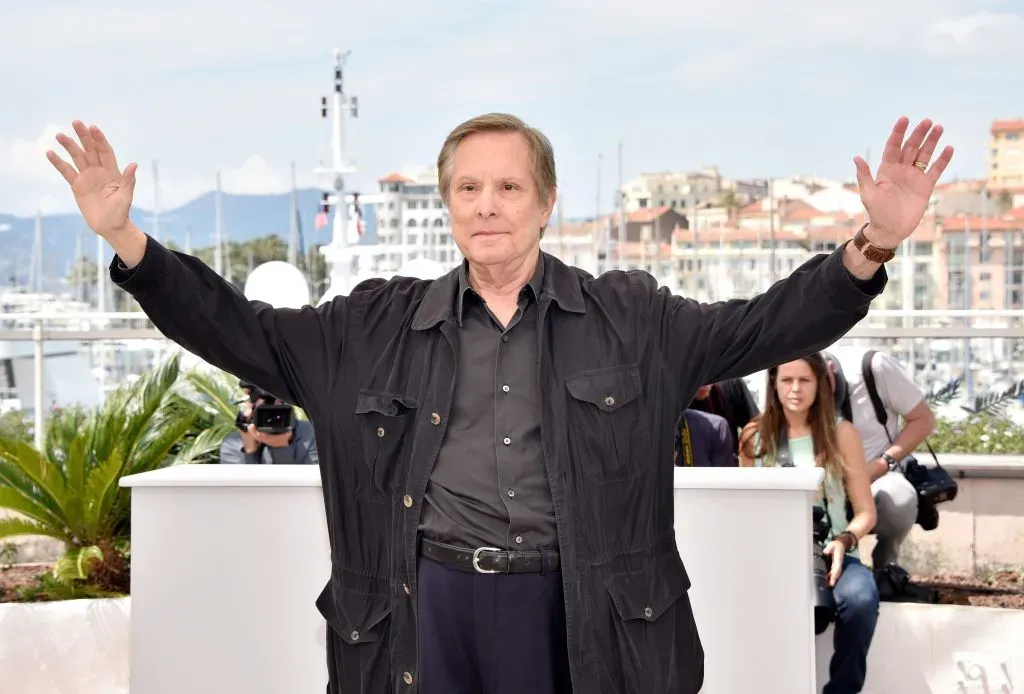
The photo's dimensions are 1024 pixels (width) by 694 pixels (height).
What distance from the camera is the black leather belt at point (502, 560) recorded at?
1.93 m

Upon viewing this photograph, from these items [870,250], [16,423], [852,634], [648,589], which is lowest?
[852,634]

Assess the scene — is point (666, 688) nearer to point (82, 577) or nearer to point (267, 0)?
point (82, 577)

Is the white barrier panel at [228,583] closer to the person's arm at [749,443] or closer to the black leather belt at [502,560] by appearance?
the black leather belt at [502,560]

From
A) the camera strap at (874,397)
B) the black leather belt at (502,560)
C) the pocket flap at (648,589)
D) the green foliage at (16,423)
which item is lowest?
the green foliage at (16,423)

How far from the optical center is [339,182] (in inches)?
573

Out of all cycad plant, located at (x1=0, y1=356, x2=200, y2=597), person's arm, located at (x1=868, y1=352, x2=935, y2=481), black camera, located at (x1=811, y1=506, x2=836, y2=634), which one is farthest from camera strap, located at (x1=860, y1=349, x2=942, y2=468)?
cycad plant, located at (x1=0, y1=356, x2=200, y2=597)

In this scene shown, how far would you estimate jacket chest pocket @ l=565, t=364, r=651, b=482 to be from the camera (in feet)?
6.51

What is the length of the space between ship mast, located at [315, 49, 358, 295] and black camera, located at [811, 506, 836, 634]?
8806 mm

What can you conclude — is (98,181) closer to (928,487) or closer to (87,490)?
(928,487)

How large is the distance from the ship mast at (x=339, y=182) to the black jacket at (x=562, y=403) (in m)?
10.3

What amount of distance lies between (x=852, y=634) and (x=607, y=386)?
83.9 inches

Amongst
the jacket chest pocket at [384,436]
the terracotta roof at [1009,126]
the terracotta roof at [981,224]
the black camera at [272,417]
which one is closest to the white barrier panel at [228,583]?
the jacket chest pocket at [384,436]

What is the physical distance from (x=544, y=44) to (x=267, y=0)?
72.0 feet

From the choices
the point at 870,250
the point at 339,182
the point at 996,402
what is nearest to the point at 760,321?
the point at 870,250
